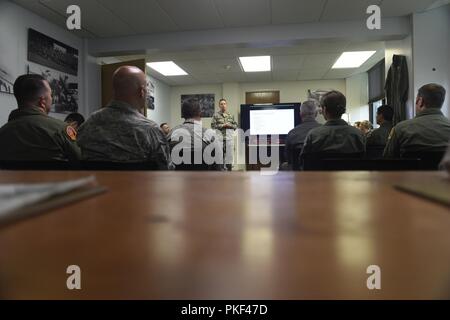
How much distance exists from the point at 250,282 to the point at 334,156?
1647 mm

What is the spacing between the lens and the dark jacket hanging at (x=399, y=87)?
419 centimetres

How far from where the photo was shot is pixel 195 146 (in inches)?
92.0

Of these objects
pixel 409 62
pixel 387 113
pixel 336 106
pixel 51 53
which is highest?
pixel 51 53

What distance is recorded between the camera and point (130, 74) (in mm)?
1837

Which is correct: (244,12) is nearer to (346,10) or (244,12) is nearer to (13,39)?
(346,10)

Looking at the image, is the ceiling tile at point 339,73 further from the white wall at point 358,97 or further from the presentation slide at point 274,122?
the presentation slide at point 274,122

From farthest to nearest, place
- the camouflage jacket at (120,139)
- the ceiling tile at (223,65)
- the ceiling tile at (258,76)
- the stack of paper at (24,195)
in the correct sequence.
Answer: the ceiling tile at (258,76) → the ceiling tile at (223,65) → the camouflage jacket at (120,139) → the stack of paper at (24,195)

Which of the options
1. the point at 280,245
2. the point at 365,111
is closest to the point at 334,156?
the point at 280,245

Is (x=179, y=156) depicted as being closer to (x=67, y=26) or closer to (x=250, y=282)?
(x=250, y=282)

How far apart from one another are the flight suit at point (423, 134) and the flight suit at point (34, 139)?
1941 millimetres

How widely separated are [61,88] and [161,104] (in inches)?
162

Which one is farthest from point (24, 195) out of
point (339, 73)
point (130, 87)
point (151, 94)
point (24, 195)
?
point (339, 73)

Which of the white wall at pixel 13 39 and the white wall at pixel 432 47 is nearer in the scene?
the white wall at pixel 13 39

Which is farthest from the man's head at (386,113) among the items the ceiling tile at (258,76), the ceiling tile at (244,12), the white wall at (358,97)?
the white wall at (358,97)
